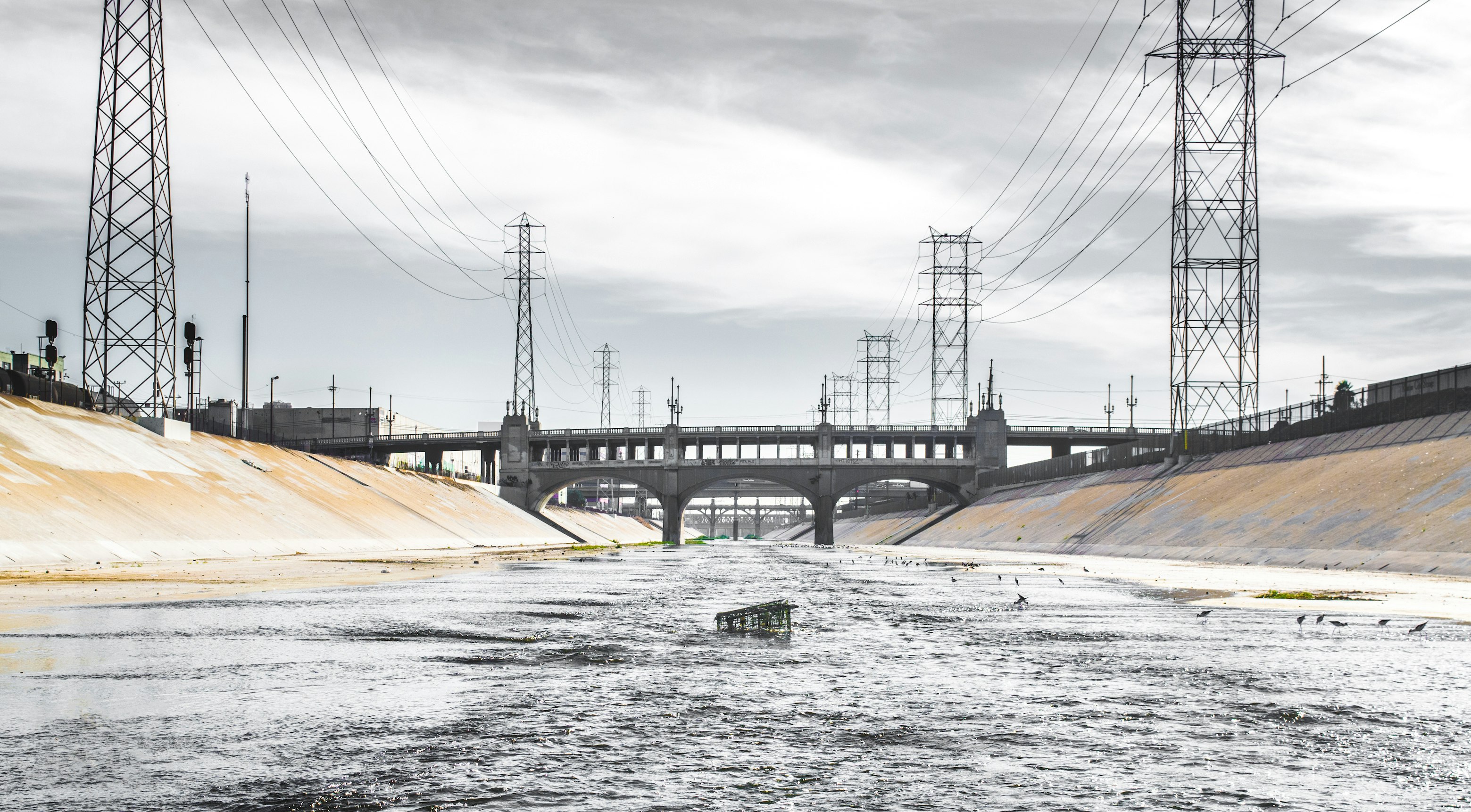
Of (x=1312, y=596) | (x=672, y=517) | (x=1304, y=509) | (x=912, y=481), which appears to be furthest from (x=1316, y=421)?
(x=672, y=517)

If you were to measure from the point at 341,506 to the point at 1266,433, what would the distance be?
47.0 meters

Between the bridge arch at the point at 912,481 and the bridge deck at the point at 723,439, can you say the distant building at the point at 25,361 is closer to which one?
the bridge deck at the point at 723,439

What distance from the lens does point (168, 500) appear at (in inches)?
1615

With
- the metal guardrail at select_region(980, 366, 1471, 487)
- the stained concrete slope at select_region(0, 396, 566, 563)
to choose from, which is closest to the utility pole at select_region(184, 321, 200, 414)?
the stained concrete slope at select_region(0, 396, 566, 563)

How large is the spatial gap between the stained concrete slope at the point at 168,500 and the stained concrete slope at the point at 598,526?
46921 mm

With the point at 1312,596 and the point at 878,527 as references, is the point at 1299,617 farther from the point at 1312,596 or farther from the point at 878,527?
the point at 878,527

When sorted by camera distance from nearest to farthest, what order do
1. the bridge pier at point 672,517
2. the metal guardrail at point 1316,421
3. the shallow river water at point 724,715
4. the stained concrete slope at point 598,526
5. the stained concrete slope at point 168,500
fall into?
the shallow river water at point 724,715 < the stained concrete slope at point 168,500 < the metal guardrail at point 1316,421 < the stained concrete slope at point 598,526 < the bridge pier at point 672,517

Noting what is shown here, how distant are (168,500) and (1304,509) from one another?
1537 inches

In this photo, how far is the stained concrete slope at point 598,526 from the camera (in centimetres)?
12644

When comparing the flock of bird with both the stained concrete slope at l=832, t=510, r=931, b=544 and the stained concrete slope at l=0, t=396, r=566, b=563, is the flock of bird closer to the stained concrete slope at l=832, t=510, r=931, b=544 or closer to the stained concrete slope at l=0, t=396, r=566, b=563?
the stained concrete slope at l=0, t=396, r=566, b=563

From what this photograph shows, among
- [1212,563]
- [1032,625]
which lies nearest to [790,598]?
[1032,625]

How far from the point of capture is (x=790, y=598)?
67.2 ft

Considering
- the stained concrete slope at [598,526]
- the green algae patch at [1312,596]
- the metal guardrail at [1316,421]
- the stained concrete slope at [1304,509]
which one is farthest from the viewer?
the stained concrete slope at [598,526]

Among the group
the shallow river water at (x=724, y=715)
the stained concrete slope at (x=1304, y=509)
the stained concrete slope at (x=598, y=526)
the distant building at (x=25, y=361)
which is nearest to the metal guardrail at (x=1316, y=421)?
the stained concrete slope at (x=1304, y=509)
